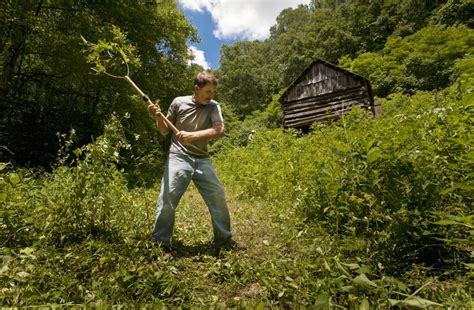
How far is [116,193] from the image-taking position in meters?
3.59

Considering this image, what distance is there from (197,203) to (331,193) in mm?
3403

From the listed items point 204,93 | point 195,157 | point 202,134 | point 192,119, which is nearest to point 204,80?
point 204,93

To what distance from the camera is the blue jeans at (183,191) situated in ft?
10.4

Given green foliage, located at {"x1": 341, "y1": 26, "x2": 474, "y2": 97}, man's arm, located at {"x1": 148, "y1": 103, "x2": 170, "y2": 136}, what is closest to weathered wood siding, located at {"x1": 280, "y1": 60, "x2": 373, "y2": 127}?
green foliage, located at {"x1": 341, "y1": 26, "x2": 474, "y2": 97}

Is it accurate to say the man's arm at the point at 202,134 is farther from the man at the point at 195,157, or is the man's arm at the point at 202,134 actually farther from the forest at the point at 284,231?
the forest at the point at 284,231

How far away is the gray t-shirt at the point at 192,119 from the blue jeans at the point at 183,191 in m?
0.10

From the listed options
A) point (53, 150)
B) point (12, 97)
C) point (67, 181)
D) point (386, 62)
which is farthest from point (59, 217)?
point (386, 62)

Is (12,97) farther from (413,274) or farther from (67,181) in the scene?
(413,274)

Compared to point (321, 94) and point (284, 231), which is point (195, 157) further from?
point (321, 94)

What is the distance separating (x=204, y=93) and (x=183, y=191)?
3.85 feet

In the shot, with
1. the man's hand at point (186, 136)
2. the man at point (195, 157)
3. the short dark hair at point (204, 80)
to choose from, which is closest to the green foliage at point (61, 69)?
the man at point (195, 157)

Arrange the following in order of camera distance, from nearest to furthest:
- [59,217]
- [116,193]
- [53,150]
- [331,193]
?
[59,217] → [331,193] → [116,193] → [53,150]

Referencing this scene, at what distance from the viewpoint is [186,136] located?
10.4ft

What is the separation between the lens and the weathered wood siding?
15398mm
